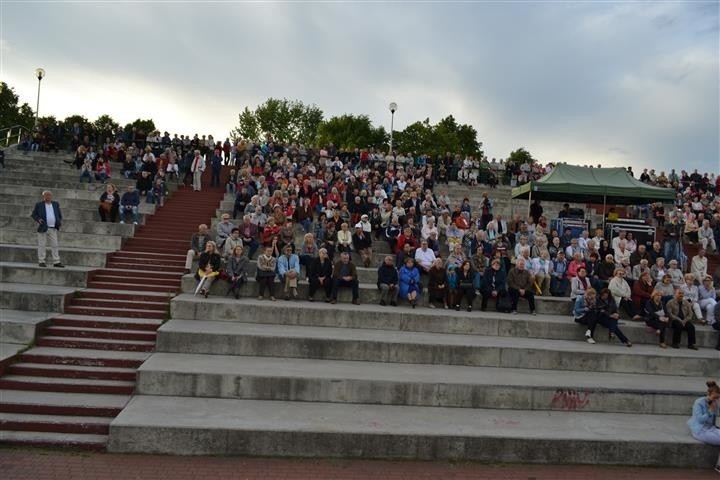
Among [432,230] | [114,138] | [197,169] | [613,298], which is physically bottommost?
[613,298]

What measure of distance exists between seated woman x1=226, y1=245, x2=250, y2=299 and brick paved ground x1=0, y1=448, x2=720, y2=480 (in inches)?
204

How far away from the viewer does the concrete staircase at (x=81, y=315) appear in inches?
295

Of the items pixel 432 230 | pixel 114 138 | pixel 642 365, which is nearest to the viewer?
pixel 642 365

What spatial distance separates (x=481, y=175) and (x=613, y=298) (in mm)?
17107

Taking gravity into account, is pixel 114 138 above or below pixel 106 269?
above

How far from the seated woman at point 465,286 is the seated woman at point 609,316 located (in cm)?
270

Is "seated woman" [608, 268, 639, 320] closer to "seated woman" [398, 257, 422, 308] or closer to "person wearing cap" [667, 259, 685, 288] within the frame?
"person wearing cap" [667, 259, 685, 288]

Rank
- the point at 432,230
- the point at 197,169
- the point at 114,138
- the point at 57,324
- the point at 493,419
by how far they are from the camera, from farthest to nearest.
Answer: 1. the point at 114,138
2. the point at 197,169
3. the point at 432,230
4. the point at 57,324
5. the point at 493,419

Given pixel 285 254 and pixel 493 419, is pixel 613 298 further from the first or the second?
pixel 285 254

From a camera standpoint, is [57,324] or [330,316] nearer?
[57,324]

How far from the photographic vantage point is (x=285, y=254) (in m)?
12.5

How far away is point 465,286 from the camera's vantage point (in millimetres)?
12484

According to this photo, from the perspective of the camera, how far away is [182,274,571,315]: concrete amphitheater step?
1210 cm

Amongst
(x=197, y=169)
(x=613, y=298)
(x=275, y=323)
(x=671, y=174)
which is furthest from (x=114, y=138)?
(x=671, y=174)
